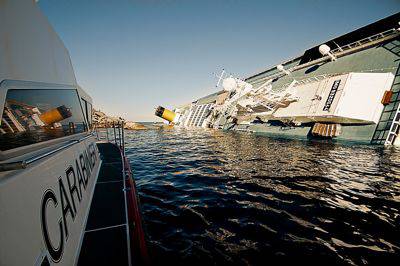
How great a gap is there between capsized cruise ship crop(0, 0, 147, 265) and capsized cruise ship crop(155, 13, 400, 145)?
2145 centimetres

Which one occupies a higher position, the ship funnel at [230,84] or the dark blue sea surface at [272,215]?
the ship funnel at [230,84]

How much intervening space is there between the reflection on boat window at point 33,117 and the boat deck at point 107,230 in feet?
5.40

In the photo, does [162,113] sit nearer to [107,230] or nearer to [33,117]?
[107,230]

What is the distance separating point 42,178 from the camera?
2088mm

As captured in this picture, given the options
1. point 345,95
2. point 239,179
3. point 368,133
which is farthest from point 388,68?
point 239,179

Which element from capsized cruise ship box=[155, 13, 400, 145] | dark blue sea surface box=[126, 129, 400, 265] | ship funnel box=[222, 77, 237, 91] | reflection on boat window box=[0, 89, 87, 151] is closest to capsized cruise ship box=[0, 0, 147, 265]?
reflection on boat window box=[0, 89, 87, 151]

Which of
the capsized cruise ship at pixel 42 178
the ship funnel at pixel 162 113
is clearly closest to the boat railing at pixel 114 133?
the capsized cruise ship at pixel 42 178

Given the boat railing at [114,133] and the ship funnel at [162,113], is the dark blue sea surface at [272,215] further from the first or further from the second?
the ship funnel at [162,113]

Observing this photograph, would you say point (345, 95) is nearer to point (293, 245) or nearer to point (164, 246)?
point (293, 245)

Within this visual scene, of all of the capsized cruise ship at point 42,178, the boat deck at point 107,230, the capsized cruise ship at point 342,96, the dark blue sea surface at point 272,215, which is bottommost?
the dark blue sea surface at point 272,215

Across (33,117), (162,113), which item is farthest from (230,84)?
(33,117)

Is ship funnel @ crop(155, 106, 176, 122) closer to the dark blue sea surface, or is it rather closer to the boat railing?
the boat railing

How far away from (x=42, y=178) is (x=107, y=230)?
161 centimetres

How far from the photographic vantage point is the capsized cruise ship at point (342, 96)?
58.1 feet
